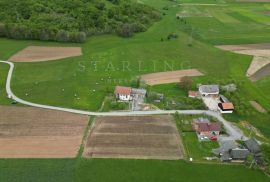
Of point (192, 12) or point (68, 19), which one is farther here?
point (192, 12)

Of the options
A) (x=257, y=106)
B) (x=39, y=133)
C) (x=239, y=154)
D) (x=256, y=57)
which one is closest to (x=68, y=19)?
(x=256, y=57)

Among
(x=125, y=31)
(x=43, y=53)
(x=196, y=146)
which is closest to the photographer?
(x=196, y=146)

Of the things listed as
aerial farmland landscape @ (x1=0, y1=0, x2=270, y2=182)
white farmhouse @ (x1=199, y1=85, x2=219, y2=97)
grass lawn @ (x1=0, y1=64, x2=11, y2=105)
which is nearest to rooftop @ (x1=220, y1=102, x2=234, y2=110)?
aerial farmland landscape @ (x1=0, y1=0, x2=270, y2=182)

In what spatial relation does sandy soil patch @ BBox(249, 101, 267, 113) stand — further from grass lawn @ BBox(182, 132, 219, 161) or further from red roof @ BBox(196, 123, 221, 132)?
grass lawn @ BBox(182, 132, 219, 161)

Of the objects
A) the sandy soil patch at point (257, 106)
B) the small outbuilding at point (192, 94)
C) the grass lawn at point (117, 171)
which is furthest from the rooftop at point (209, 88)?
the grass lawn at point (117, 171)

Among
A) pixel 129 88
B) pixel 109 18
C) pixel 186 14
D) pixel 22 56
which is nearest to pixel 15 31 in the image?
pixel 22 56

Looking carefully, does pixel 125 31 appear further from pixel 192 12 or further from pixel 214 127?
pixel 214 127

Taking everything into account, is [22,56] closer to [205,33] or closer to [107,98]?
[107,98]
